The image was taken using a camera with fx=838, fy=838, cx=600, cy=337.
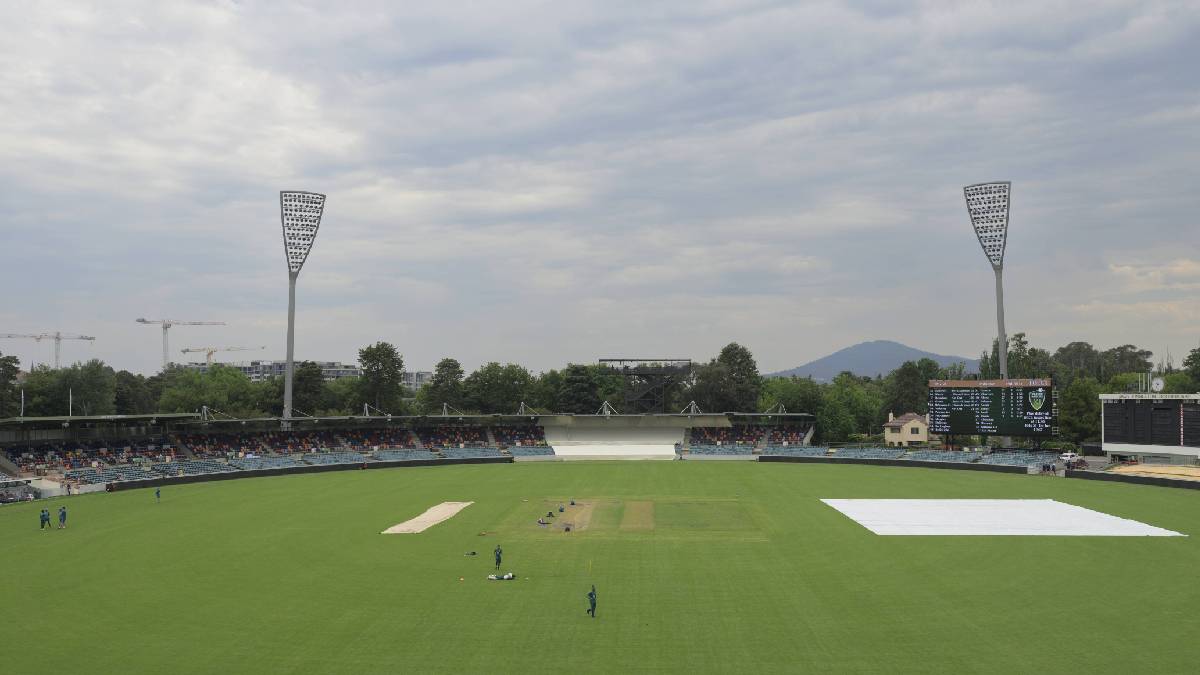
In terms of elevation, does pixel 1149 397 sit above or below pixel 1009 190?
below

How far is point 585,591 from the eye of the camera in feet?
82.9

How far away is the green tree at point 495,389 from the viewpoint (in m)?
112

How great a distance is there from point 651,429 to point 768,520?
5004 cm

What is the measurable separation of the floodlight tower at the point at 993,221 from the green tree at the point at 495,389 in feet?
199

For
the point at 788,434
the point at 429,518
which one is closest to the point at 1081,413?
the point at 788,434

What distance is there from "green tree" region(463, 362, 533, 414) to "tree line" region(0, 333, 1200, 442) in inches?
5.3

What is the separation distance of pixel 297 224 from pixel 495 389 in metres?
42.1

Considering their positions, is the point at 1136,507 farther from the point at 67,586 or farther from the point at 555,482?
the point at 67,586

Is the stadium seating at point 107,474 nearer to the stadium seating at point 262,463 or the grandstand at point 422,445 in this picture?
the grandstand at point 422,445

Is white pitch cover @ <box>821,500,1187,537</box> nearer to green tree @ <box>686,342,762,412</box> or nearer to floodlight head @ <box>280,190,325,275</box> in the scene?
floodlight head @ <box>280,190,325,275</box>

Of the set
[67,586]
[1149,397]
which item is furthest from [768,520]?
[1149,397]

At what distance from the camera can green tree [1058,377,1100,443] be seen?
73.4 metres

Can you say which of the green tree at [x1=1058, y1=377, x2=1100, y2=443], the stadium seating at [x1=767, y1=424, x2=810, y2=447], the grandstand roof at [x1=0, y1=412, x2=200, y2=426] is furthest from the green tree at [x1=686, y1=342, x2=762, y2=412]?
the grandstand roof at [x1=0, y1=412, x2=200, y2=426]

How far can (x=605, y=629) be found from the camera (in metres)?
21.3
